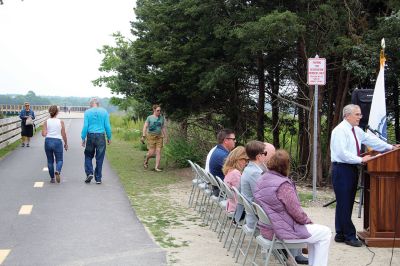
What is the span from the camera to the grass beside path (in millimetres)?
8323

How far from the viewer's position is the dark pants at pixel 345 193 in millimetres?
7328

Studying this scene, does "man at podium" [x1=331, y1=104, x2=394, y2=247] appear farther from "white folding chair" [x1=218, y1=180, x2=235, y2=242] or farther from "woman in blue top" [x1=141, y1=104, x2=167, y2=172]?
"woman in blue top" [x1=141, y1=104, x2=167, y2=172]

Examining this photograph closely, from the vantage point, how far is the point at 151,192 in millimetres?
11531

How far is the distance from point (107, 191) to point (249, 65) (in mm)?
5152

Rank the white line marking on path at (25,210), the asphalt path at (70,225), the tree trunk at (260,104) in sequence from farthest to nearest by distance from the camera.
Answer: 1. the tree trunk at (260,104)
2. the white line marking on path at (25,210)
3. the asphalt path at (70,225)

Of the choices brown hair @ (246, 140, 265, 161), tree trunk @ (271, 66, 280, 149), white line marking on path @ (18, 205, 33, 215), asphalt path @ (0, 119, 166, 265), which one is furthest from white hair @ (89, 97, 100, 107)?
brown hair @ (246, 140, 265, 161)

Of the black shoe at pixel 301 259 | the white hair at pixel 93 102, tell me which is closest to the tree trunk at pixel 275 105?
the white hair at pixel 93 102

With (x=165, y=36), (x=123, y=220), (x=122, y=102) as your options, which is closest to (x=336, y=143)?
(x=123, y=220)

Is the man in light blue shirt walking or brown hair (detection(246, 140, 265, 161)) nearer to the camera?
brown hair (detection(246, 140, 265, 161))

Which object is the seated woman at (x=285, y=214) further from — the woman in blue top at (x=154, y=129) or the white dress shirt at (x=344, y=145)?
the woman in blue top at (x=154, y=129)

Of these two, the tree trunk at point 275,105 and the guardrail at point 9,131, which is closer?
the tree trunk at point 275,105

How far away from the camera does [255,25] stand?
11289 millimetres

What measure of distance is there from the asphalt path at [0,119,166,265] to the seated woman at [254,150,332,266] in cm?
150

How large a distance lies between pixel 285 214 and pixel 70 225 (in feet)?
12.5
